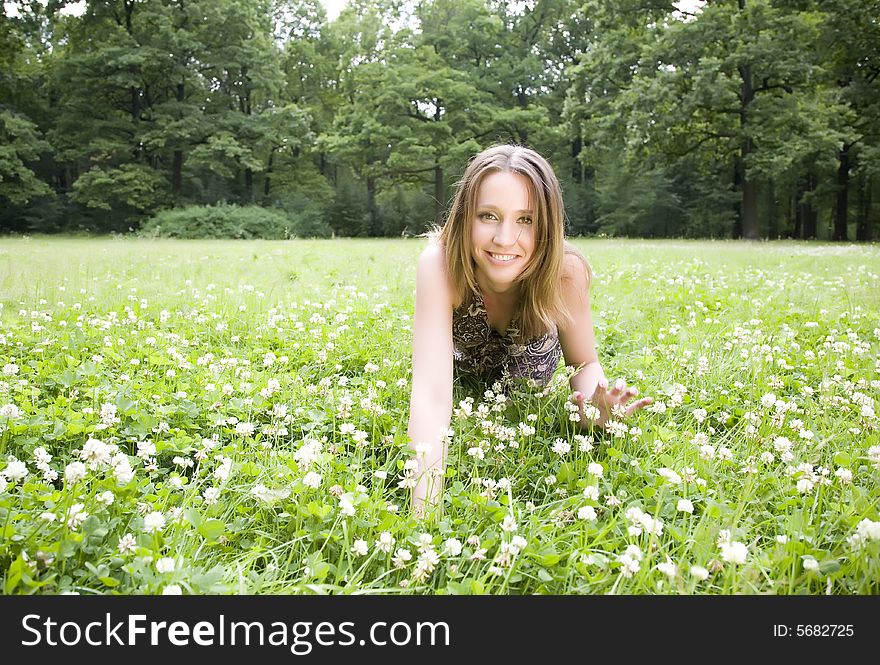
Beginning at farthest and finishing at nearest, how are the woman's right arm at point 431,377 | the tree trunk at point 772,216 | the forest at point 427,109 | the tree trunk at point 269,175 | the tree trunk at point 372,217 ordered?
the tree trunk at point 772,216 < the tree trunk at point 269,175 < the tree trunk at point 372,217 < the forest at point 427,109 < the woman's right arm at point 431,377

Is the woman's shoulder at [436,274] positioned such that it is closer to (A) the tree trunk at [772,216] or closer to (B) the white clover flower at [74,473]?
(B) the white clover flower at [74,473]

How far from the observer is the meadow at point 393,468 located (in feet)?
5.04

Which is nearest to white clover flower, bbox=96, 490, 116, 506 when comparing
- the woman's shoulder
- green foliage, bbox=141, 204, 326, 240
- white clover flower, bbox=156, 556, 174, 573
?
white clover flower, bbox=156, 556, 174, 573

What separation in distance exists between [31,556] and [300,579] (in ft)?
2.16

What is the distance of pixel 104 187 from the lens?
86.7 feet

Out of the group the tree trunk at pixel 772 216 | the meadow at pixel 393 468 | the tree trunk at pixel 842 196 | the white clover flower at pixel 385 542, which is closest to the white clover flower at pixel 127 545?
the meadow at pixel 393 468

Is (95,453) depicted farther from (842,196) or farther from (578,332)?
(842,196)

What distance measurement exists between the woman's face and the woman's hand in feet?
2.12

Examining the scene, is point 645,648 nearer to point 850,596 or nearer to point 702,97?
point 850,596

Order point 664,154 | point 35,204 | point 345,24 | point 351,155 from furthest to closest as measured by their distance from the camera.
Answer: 1. point 345,24
2. point 351,155
3. point 35,204
4. point 664,154

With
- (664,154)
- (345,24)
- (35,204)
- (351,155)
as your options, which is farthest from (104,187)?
(664,154)

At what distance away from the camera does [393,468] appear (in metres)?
2.27

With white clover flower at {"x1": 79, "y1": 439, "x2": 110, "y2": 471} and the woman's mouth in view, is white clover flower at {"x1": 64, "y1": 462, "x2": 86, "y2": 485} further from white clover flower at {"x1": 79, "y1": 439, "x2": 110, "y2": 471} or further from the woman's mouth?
the woman's mouth

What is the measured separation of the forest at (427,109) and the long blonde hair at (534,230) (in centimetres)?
2062
